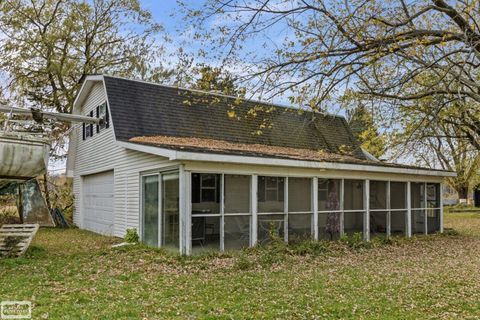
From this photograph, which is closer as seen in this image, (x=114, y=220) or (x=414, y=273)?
(x=414, y=273)

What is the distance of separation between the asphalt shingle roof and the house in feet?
0.14

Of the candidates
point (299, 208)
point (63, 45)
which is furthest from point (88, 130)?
point (299, 208)

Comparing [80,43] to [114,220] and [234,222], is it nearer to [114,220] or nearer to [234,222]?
[114,220]

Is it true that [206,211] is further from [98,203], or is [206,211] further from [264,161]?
[98,203]

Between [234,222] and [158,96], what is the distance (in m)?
6.42

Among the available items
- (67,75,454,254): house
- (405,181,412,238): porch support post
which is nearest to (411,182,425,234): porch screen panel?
(67,75,454,254): house

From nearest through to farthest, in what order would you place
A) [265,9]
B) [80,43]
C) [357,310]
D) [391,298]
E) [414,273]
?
[357,310], [391,298], [265,9], [414,273], [80,43]

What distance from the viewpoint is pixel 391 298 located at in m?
6.54

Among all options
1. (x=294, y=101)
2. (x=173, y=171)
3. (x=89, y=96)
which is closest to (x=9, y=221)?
(x=89, y=96)

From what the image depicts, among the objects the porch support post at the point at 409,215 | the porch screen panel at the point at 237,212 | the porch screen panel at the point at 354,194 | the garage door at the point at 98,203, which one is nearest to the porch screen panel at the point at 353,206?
the porch screen panel at the point at 354,194

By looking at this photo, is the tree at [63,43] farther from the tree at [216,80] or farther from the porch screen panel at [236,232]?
the tree at [216,80]

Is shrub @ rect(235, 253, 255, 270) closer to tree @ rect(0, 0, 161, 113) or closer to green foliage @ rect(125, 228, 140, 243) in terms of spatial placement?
green foliage @ rect(125, 228, 140, 243)

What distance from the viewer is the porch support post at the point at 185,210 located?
32.3 feet

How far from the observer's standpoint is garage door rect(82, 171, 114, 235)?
15.0m
